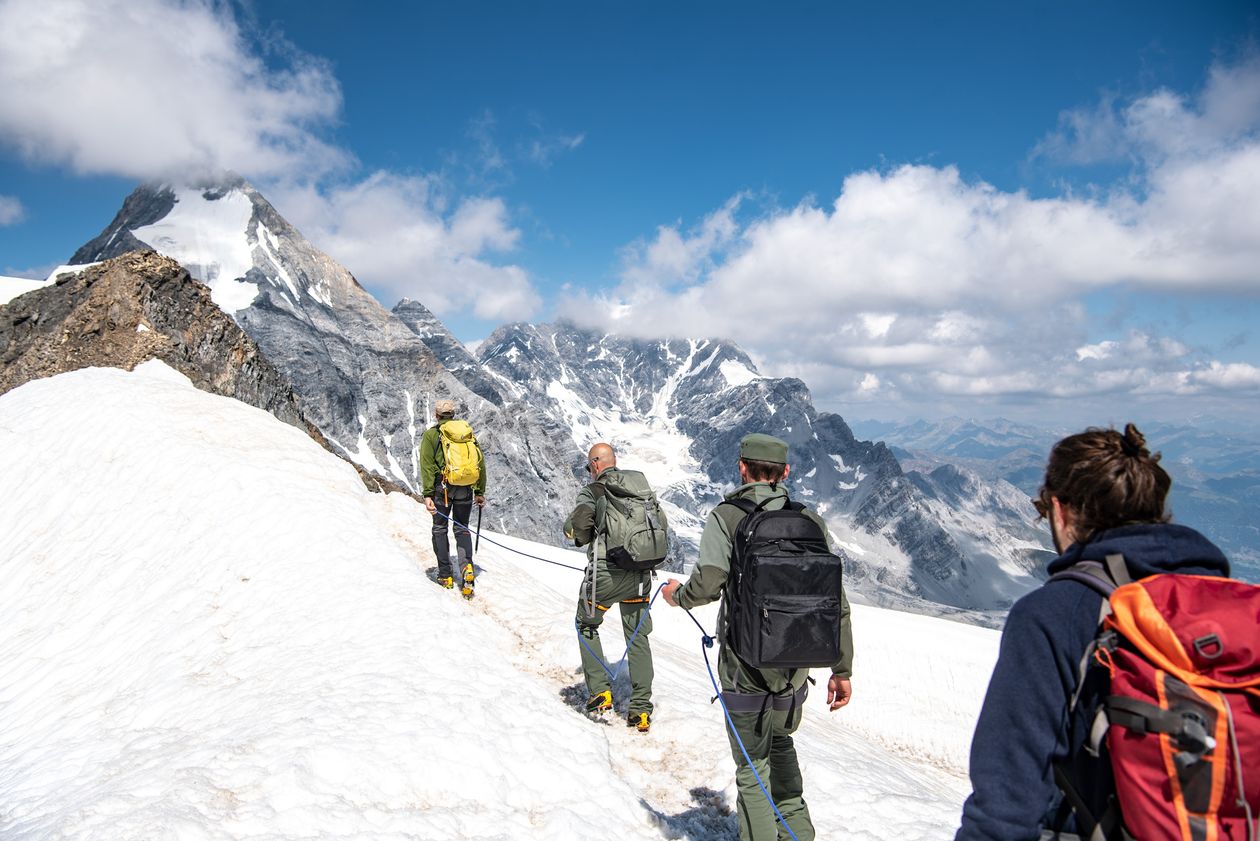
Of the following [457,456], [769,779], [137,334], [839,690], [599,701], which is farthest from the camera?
[137,334]

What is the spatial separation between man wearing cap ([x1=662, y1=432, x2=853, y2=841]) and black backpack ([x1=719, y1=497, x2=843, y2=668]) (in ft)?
0.93

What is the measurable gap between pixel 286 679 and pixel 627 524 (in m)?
A: 5.30

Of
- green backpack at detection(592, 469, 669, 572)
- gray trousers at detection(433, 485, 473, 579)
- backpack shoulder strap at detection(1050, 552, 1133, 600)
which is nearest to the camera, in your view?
backpack shoulder strap at detection(1050, 552, 1133, 600)

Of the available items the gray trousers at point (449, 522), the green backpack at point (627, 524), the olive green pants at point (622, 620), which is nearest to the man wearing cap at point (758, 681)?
the green backpack at point (627, 524)

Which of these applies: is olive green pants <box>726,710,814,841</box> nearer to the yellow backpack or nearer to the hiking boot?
the hiking boot

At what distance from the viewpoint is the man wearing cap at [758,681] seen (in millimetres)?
5461

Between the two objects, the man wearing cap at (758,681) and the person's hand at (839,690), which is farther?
the person's hand at (839,690)

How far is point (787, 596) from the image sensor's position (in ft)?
16.4

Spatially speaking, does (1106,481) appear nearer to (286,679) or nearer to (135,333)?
(286,679)

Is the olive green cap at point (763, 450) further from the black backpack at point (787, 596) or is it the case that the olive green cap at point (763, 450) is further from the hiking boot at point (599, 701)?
the hiking boot at point (599, 701)

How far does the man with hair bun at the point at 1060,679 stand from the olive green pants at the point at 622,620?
582cm

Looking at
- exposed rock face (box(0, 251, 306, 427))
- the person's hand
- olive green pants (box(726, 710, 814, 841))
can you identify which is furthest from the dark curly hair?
exposed rock face (box(0, 251, 306, 427))

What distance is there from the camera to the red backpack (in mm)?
2367

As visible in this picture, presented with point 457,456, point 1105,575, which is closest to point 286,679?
point 457,456
